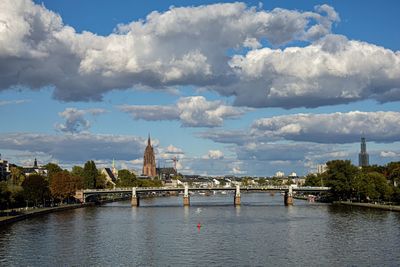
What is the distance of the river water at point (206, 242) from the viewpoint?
73.2 metres

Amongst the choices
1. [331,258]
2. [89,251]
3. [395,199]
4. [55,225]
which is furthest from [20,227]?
[395,199]

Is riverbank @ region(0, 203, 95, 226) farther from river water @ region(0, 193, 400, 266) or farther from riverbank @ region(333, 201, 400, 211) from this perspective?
riverbank @ region(333, 201, 400, 211)

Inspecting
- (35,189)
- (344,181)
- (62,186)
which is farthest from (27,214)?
(344,181)

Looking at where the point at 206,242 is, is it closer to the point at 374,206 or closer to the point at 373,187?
the point at 374,206

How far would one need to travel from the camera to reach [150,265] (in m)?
70.1

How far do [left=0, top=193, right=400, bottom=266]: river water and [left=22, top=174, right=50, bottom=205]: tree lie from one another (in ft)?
97.9

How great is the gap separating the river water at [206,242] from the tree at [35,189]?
97.9ft

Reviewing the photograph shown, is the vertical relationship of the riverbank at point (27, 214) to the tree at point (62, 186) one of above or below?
below

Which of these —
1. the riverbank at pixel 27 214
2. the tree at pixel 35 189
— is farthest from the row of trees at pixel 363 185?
the tree at pixel 35 189

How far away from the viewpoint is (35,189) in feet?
537

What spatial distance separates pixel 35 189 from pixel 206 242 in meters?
86.0

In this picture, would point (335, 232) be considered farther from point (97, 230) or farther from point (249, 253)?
point (97, 230)

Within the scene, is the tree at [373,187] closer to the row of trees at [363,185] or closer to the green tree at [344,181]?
the row of trees at [363,185]

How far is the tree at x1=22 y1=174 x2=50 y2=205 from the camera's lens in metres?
161
